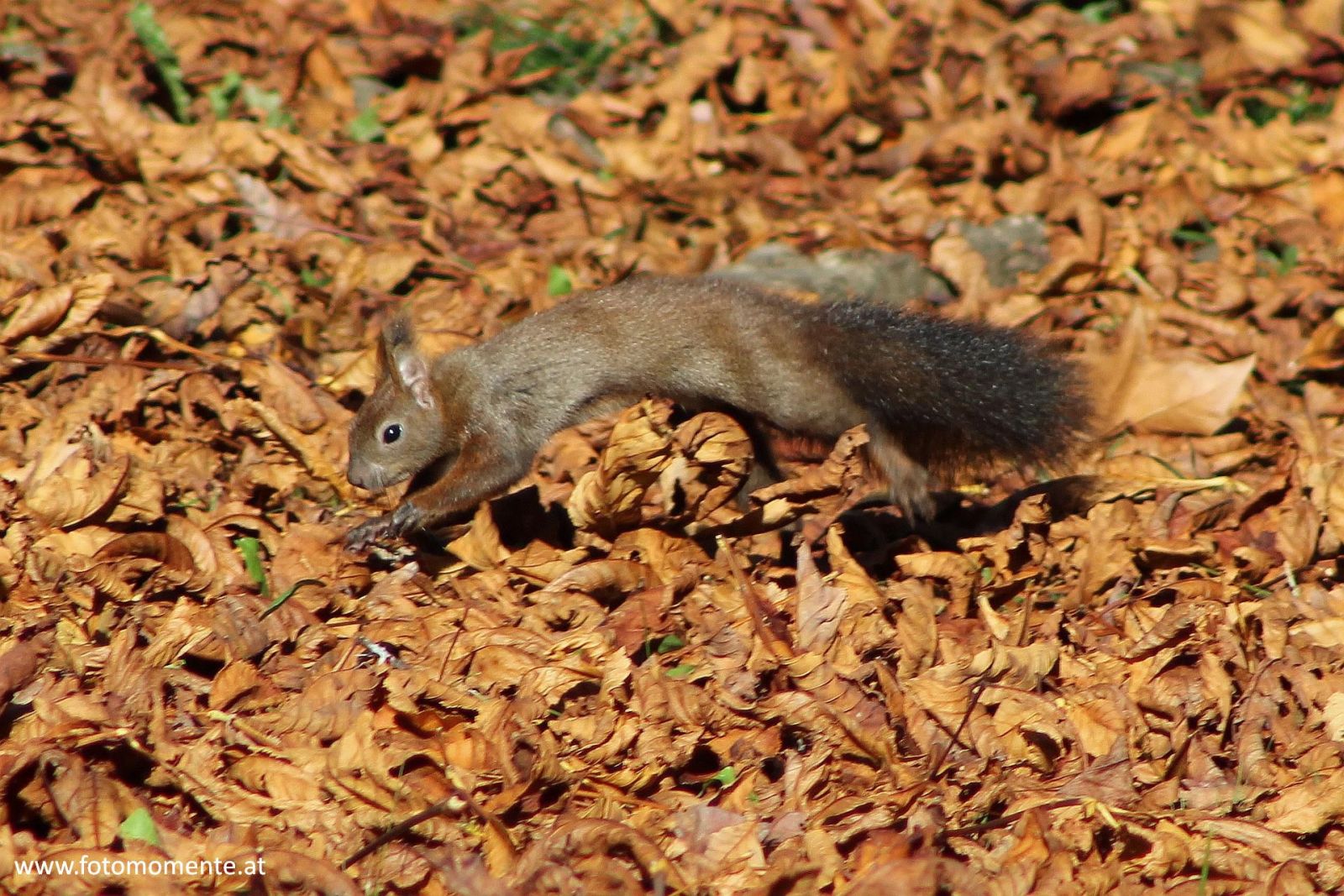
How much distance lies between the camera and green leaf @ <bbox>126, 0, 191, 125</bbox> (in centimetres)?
713

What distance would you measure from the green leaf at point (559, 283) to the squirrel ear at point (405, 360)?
119 centimetres

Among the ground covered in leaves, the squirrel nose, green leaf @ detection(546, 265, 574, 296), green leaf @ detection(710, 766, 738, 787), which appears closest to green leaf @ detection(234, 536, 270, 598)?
the ground covered in leaves

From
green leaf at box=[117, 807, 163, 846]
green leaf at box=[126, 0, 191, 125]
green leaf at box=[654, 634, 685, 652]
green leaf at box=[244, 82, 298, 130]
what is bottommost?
green leaf at box=[654, 634, 685, 652]

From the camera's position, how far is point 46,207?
612 centimetres

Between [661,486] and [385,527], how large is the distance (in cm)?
91

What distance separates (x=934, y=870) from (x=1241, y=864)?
773 millimetres

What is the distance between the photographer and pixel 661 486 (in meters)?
4.68

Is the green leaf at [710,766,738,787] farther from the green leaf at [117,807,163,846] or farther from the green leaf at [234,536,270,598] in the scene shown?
the green leaf at [234,536,270,598]

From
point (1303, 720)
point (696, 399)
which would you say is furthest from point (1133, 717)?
point (696, 399)

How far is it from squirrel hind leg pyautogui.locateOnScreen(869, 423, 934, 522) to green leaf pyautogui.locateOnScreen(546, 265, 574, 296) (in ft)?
6.85

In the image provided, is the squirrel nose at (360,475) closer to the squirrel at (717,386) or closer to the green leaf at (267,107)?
the squirrel at (717,386)

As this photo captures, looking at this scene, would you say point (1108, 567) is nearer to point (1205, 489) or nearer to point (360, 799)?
point (1205, 489)

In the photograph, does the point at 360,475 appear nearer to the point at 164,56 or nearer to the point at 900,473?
the point at 900,473

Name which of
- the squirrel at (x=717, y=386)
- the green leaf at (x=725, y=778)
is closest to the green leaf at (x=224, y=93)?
the squirrel at (x=717, y=386)
